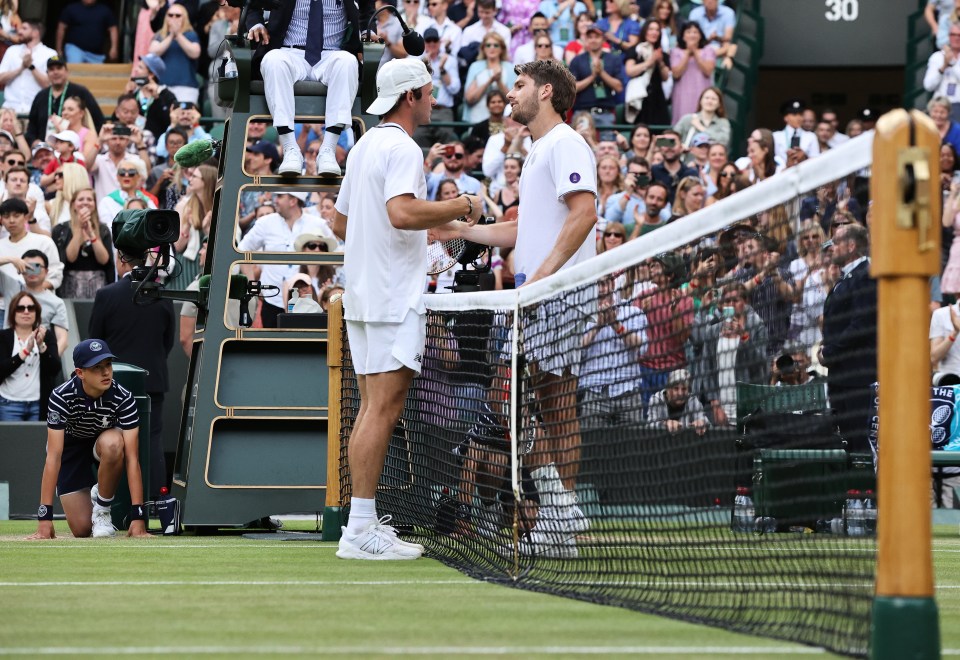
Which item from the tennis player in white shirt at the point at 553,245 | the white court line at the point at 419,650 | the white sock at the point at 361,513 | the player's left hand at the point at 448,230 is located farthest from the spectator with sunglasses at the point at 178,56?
the white court line at the point at 419,650

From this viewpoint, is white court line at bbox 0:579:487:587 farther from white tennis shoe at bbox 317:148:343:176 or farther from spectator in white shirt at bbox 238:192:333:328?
spectator in white shirt at bbox 238:192:333:328

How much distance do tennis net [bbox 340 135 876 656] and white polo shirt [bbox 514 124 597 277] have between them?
46 cm

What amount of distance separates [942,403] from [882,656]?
947 centimetres

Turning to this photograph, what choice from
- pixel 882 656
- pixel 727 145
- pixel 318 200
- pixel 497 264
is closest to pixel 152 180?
pixel 318 200

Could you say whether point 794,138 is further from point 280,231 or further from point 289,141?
point 289,141

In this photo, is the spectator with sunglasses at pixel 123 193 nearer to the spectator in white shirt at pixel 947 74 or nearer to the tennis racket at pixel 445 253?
the tennis racket at pixel 445 253

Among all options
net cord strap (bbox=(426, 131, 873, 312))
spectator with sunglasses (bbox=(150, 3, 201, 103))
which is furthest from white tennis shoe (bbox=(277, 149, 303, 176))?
spectator with sunglasses (bbox=(150, 3, 201, 103))

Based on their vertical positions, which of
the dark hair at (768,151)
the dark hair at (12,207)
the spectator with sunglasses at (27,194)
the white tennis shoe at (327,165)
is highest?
the dark hair at (768,151)

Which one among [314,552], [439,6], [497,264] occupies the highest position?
[439,6]

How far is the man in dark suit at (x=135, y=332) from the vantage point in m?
13.4

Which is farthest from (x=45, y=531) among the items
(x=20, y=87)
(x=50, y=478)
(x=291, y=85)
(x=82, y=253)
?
(x=20, y=87)

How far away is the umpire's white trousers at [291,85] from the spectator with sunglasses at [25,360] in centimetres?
491

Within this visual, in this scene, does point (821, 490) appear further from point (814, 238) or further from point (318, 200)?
point (318, 200)

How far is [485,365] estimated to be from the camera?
26.1ft
